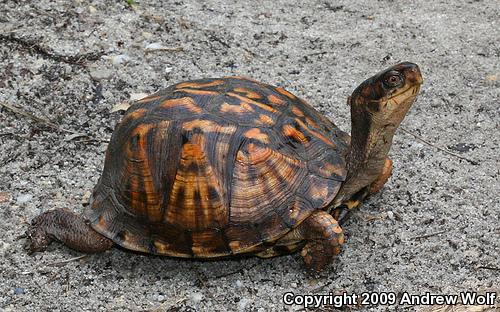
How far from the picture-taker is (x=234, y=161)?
354 centimetres

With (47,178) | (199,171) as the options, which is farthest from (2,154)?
(199,171)

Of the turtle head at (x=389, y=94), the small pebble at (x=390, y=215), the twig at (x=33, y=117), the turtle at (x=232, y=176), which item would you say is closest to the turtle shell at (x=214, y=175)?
the turtle at (x=232, y=176)

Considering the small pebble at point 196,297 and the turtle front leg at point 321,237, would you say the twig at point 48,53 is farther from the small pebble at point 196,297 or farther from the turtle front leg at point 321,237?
the turtle front leg at point 321,237

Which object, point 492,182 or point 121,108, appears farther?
point 121,108

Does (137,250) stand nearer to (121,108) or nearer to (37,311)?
(37,311)

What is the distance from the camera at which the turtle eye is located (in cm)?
334

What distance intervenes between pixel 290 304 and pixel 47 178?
1.79 metres

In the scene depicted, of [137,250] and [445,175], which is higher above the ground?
[445,175]

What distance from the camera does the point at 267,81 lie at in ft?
17.3

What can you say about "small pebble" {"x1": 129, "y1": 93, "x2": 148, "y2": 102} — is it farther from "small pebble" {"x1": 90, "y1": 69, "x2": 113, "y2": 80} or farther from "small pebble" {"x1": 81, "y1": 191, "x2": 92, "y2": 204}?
"small pebble" {"x1": 81, "y1": 191, "x2": 92, "y2": 204}

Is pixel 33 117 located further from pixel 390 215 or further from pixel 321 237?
pixel 390 215

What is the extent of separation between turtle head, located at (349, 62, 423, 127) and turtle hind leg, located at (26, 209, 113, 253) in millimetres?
1599

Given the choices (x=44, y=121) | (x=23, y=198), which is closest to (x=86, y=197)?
(x=23, y=198)

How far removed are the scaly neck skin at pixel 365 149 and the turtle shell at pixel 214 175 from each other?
3.7 inches
